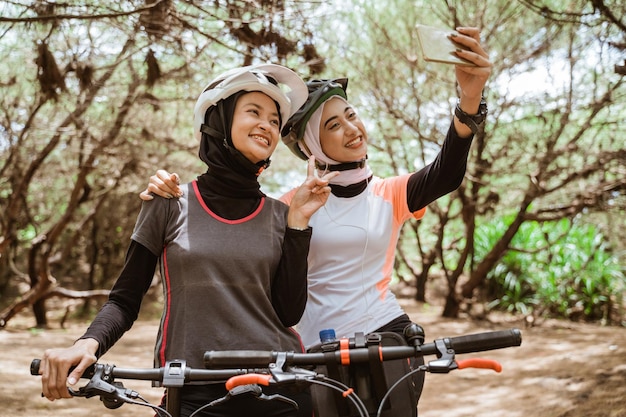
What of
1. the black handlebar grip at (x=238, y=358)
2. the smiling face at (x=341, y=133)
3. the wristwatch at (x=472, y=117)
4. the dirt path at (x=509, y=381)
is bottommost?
the dirt path at (x=509, y=381)

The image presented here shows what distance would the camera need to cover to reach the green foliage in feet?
34.2

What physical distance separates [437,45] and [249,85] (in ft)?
2.38

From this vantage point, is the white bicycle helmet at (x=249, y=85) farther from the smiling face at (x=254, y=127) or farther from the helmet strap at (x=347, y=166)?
the helmet strap at (x=347, y=166)

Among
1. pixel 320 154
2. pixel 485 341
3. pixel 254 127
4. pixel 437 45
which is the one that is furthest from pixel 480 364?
pixel 320 154

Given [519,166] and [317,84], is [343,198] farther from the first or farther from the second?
[519,166]

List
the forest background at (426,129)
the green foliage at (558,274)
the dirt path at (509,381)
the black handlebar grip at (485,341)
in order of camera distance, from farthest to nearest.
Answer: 1. the green foliage at (558,274)
2. the forest background at (426,129)
3. the dirt path at (509,381)
4. the black handlebar grip at (485,341)

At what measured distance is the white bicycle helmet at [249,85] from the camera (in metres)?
2.30

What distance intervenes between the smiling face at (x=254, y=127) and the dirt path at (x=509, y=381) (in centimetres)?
367

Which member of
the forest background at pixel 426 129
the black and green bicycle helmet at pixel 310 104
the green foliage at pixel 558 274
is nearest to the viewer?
the black and green bicycle helmet at pixel 310 104

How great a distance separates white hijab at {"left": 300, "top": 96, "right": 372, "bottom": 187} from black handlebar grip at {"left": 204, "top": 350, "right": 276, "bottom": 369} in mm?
1149

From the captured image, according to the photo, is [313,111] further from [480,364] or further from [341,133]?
[480,364]

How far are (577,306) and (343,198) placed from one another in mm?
9110

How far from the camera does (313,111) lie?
2.68 m

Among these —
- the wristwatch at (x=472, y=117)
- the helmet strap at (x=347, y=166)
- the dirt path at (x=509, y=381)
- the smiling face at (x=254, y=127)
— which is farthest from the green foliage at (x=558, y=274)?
the smiling face at (x=254, y=127)
